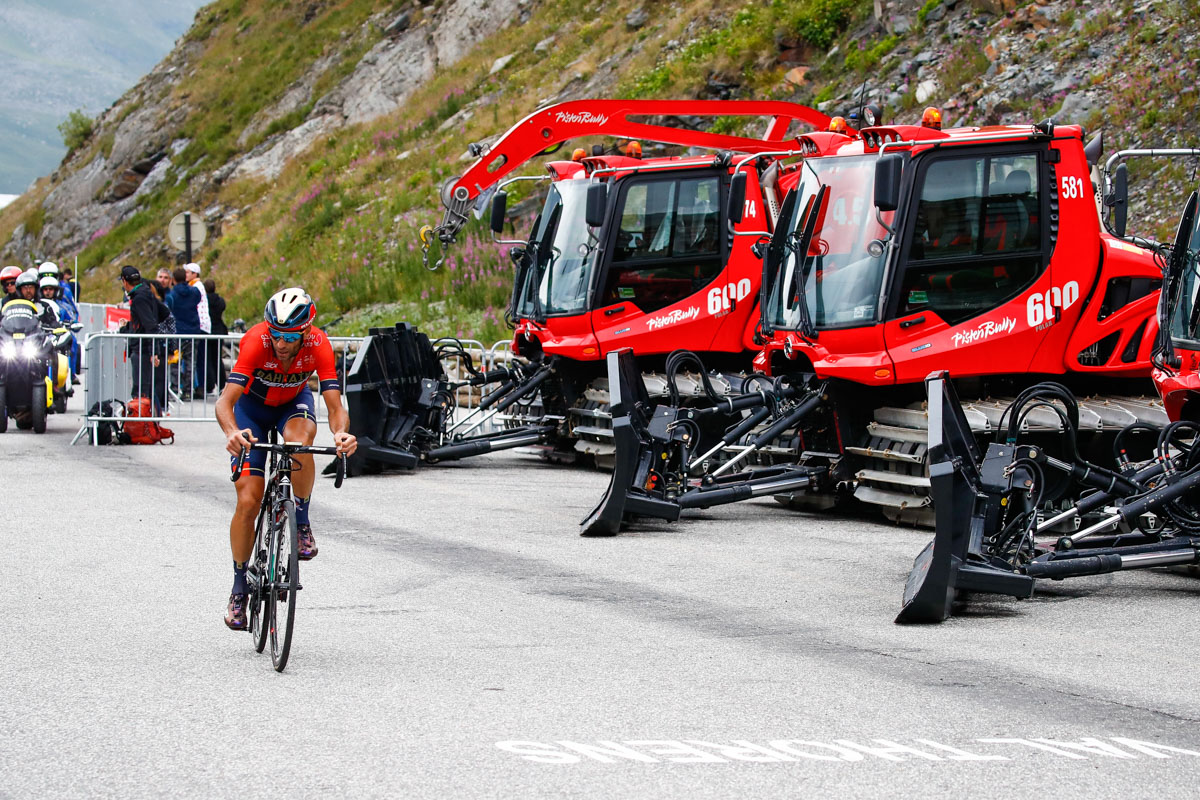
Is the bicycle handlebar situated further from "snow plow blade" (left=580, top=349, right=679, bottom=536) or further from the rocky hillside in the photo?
the rocky hillside

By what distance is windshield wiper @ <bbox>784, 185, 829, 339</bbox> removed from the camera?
1271cm

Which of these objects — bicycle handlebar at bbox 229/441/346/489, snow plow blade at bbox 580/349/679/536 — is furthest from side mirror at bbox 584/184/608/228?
bicycle handlebar at bbox 229/441/346/489

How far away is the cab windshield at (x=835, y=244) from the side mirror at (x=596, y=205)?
2.93m

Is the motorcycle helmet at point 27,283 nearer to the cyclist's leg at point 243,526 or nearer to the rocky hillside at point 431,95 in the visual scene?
the rocky hillside at point 431,95

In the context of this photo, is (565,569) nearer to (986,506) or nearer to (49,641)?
(986,506)

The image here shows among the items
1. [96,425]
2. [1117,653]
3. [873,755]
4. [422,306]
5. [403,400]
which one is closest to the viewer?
[873,755]

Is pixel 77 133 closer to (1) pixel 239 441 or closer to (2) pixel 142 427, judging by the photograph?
(2) pixel 142 427

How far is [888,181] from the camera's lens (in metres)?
11.6

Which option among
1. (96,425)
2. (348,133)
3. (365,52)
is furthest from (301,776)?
(365,52)

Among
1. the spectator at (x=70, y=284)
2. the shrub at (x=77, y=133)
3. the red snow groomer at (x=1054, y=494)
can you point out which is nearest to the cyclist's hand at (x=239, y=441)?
the red snow groomer at (x=1054, y=494)

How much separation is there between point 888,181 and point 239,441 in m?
5.80

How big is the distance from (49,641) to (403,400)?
8895 millimetres

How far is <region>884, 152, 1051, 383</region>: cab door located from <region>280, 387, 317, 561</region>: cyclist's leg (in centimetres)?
556

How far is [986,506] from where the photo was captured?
915 cm
